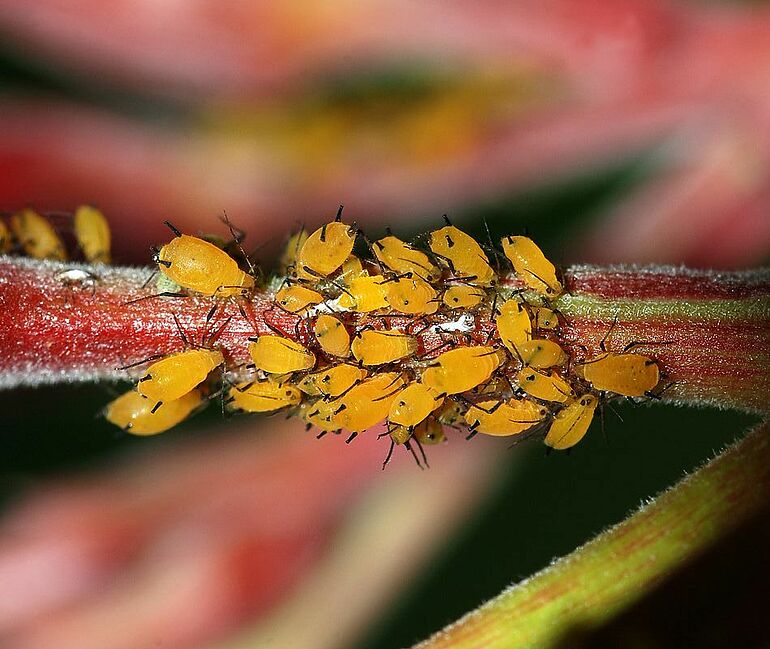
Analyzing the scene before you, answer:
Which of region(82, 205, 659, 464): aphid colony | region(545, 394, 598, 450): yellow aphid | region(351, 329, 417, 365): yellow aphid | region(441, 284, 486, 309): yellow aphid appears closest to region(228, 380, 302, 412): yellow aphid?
region(82, 205, 659, 464): aphid colony

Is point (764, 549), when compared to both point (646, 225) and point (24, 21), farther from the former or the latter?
point (24, 21)

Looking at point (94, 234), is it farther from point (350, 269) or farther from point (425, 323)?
point (425, 323)

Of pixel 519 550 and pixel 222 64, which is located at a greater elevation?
pixel 222 64

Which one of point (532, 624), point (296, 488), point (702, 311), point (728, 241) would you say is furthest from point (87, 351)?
point (728, 241)

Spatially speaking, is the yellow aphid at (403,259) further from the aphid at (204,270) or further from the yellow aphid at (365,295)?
the aphid at (204,270)

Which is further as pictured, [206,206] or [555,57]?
[206,206]

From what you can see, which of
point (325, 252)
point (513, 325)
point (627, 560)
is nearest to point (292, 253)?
point (325, 252)
